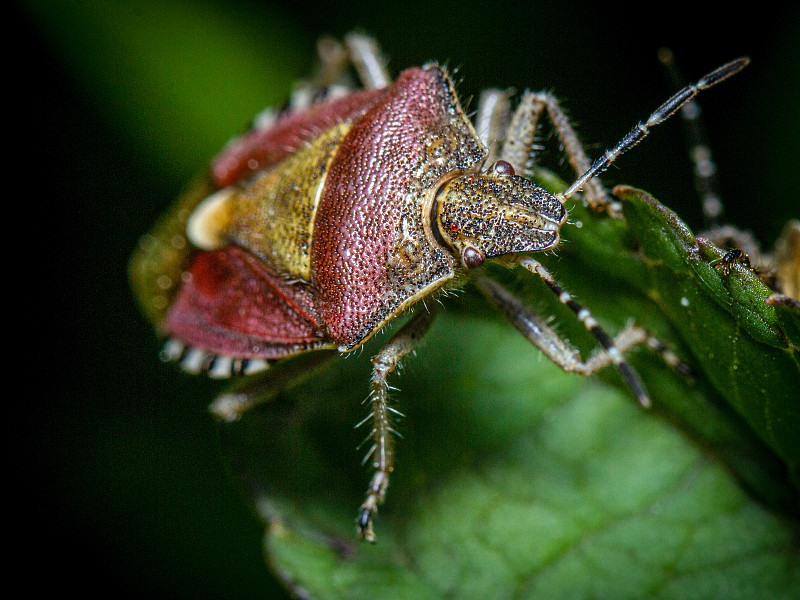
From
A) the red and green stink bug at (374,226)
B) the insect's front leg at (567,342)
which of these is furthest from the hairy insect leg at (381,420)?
the insect's front leg at (567,342)

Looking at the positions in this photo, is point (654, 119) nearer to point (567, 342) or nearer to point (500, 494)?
point (567, 342)

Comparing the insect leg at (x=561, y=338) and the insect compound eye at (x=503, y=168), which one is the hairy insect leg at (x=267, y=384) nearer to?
the insect leg at (x=561, y=338)

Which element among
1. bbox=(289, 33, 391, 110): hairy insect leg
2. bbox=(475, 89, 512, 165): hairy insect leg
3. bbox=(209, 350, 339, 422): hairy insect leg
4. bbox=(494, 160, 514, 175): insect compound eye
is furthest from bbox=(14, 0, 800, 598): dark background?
bbox=(494, 160, 514, 175): insect compound eye

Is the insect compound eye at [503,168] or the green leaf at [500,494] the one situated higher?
the insect compound eye at [503,168]

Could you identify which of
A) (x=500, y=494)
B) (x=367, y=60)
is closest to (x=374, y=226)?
(x=500, y=494)

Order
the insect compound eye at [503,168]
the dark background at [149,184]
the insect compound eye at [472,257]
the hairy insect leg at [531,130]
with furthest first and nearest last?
the dark background at [149,184]
the hairy insect leg at [531,130]
the insect compound eye at [503,168]
the insect compound eye at [472,257]

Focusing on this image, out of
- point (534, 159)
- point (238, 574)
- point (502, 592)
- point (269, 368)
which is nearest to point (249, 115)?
point (269, 368)

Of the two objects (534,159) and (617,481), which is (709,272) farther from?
(534,159)
